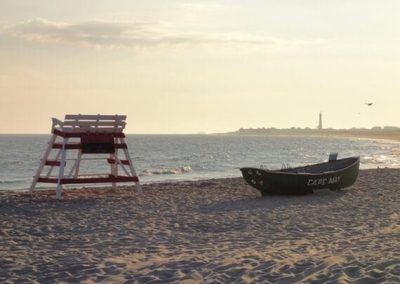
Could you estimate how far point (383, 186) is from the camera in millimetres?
19766

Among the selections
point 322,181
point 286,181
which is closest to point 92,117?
point 286,181

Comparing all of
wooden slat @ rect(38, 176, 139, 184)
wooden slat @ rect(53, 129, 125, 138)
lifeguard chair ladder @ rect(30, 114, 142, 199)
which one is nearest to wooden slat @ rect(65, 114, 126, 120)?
lifeguard chair ladder @ rect(30, 114, 142, 199)

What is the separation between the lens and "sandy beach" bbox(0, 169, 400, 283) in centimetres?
725

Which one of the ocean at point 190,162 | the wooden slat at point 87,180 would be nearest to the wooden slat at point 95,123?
the wooden slat at point 87,180

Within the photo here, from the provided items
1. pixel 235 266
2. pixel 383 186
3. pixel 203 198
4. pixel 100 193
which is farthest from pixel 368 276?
pixel 383 186

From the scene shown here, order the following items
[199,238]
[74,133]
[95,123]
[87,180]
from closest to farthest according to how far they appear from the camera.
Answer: [199,238] → [74,133] → [87,180] → [95,123]

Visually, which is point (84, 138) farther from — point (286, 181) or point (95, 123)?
point (286, 181)

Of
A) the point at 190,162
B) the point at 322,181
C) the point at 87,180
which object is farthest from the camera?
the point at 190,162

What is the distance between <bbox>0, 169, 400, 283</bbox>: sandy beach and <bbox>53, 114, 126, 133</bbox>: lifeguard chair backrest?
2.04 metres

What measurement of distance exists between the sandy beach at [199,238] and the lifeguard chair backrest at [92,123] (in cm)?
204

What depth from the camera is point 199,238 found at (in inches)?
392

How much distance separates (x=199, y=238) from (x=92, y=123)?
22.8 ft

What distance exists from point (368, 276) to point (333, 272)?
0.47 metres

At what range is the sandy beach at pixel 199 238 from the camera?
7250mm
